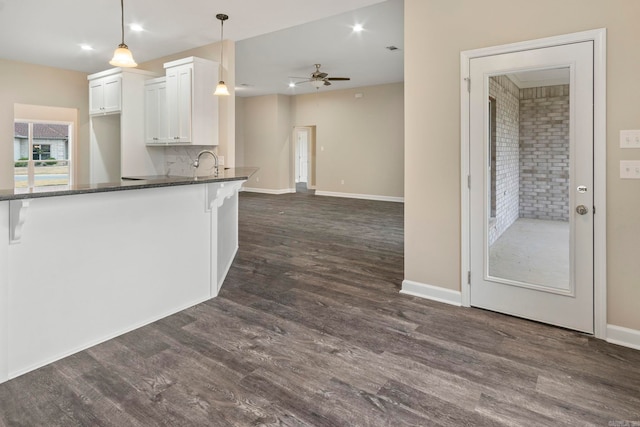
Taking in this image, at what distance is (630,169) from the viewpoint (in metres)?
2.45

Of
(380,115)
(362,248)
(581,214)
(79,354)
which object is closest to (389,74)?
(380,115)

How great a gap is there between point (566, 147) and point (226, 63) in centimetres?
431

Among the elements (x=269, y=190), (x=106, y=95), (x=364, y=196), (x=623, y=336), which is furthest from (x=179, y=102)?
(x=269, y=190)

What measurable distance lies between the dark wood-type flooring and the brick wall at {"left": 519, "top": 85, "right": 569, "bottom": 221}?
0.87 meters

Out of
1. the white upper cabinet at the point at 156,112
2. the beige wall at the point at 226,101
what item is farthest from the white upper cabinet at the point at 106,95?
the beige wall at the point at 226,101

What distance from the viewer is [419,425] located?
174 cm

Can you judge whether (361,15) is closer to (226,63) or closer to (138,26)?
(226,63)

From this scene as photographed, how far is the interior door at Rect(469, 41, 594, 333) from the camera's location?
2.61 metres

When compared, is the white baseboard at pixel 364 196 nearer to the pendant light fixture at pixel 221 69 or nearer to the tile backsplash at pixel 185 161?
the tile backsplash at pixel 185 161

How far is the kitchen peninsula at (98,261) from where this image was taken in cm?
210

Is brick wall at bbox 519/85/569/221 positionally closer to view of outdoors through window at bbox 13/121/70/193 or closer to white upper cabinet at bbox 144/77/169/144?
white upper cabinet at bbox 144/77/169/144

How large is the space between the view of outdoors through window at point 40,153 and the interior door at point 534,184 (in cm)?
743

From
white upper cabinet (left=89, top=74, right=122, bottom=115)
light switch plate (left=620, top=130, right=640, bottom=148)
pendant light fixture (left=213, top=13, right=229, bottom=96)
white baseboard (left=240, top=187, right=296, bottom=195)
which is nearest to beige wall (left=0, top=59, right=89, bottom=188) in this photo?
white upper cabinet (left=89, top=74, right=122, bottom=115)

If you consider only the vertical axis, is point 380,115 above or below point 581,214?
above
